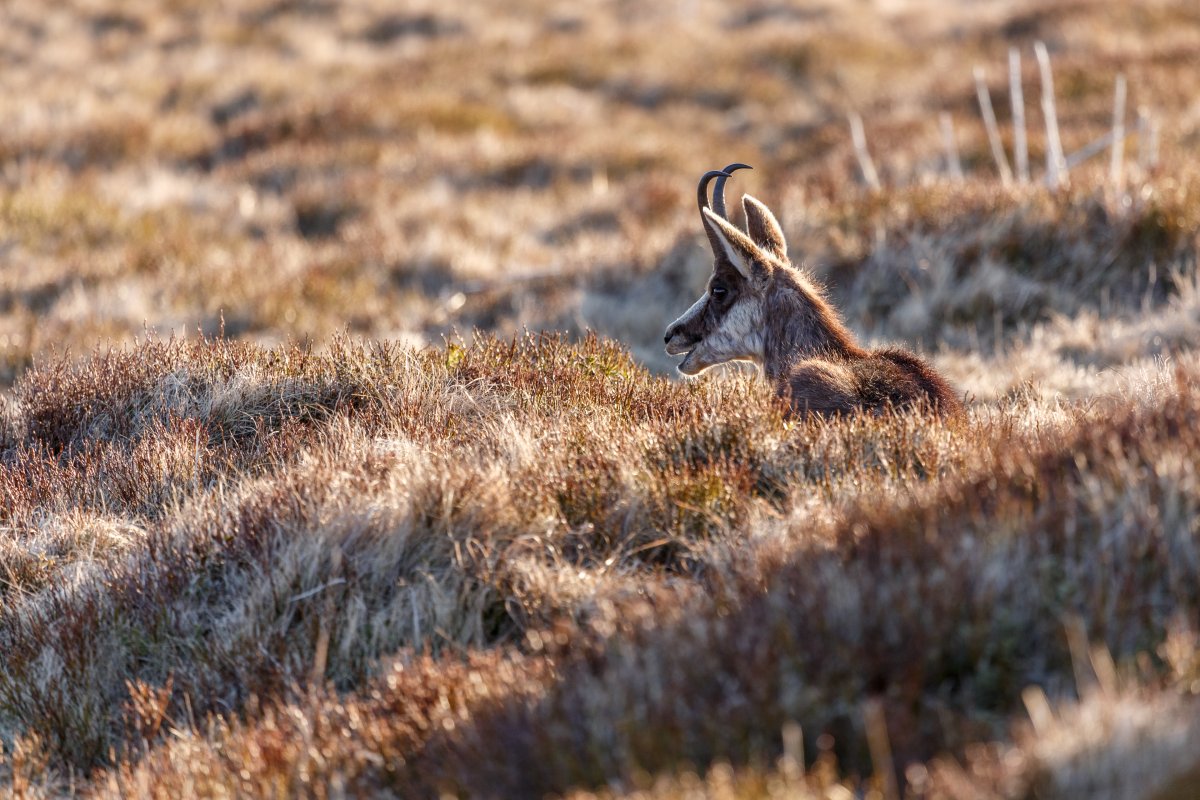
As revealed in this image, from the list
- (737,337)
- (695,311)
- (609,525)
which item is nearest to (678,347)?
(695,311)

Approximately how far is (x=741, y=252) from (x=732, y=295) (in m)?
0.31

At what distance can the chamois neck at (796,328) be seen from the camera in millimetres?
6398

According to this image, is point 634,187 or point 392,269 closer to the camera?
point 392,269

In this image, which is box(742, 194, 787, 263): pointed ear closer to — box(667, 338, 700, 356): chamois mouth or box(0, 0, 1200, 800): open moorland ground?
box(667, 338, 700, 356): chamois mouth

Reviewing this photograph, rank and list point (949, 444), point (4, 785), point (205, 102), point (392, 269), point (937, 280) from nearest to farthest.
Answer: point (4, 785) < point (949, 444) < point (937, 280) < point (392, 269) < point (205, 102)

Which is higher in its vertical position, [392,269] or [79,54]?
[79,54]

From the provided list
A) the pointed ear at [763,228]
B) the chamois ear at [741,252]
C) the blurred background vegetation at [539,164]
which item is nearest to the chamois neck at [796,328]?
the chamois ear at [741,252]

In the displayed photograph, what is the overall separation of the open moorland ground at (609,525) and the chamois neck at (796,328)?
33cm

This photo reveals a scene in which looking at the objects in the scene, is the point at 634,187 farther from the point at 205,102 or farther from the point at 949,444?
the point at 949,444

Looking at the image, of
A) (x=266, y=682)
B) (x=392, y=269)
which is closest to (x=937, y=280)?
(x=392, y=269)

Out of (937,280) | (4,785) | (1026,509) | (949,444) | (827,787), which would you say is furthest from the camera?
(937,280)

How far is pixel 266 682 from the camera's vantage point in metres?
3.97

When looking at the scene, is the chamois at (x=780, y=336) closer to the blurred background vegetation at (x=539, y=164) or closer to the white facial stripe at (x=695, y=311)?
the white facial stripe at (x=695, y=311)

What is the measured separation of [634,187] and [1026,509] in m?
12.4
